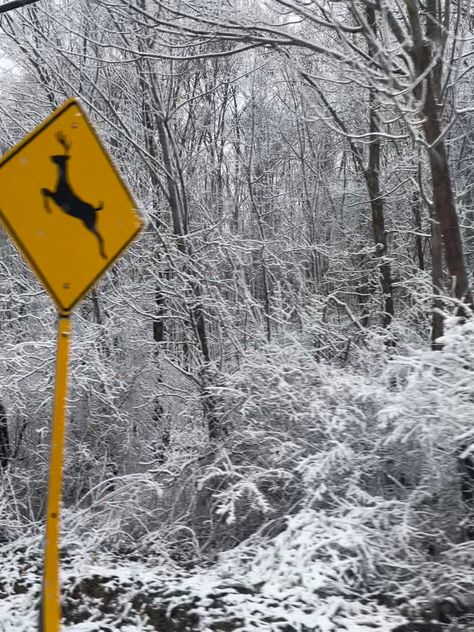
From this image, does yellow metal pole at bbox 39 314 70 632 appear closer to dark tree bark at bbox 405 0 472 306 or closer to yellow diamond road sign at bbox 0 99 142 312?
yellow diamond road sign at bbox 0 99 142 312

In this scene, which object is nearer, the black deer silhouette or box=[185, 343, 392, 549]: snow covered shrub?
the black deer silhouette

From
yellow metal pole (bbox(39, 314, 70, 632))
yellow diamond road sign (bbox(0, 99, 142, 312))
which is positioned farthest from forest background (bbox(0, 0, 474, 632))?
yellow diamond road sign (bbox(0, 99, 142, 312))

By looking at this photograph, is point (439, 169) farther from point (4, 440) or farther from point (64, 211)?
point (4, 440)

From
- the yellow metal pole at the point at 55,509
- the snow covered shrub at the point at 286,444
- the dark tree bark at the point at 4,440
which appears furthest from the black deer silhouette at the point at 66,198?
the dark tree bark at the point at 4,440

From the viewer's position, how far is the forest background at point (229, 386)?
14.1 ft

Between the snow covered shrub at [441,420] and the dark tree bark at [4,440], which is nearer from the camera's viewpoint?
the snow covered shrub at [441,420]

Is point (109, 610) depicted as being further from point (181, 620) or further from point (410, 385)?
point (410, 385)

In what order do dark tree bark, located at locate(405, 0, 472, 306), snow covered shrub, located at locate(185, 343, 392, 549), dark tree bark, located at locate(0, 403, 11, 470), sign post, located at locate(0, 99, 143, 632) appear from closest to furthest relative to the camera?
sign post, located at locate(0, 99, 143, 632), snow covered shrub, located at locate(185, 343, 392, 549), dark tree bark, located at locate(405, 0, 472, 306), dark tree bark, located at locate(0, 403, 11, 470)

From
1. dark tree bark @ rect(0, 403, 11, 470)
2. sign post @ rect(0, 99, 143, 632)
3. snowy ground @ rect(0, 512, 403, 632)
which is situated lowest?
snowy ground @ rect(0, 512, 403, 632)

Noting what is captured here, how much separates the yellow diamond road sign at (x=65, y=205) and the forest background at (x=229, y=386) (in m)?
2.43

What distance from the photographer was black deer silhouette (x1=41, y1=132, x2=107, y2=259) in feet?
10.1

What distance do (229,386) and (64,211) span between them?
148 inches

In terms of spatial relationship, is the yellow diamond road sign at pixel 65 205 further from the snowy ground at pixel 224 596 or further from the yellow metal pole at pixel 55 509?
the snowy ground at pixel 224 596

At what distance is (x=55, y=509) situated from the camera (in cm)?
286
